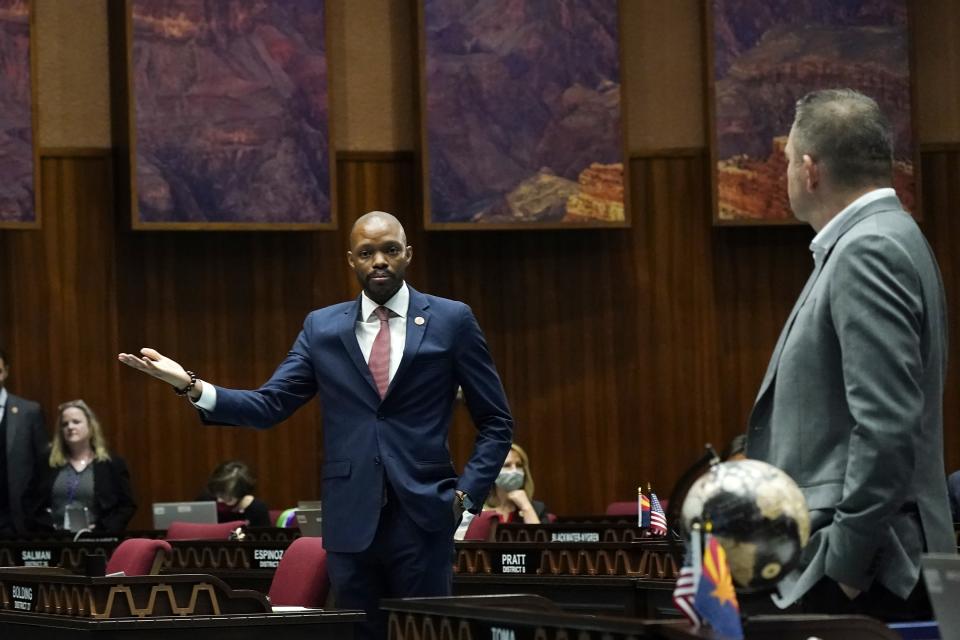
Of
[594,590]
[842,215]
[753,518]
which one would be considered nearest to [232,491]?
[594,590]

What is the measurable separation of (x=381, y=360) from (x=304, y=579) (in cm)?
84

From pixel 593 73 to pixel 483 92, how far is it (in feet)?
3.04

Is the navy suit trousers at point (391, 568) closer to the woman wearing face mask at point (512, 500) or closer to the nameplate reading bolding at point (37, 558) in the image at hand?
the nameplate reading bolding at point (37, 558)

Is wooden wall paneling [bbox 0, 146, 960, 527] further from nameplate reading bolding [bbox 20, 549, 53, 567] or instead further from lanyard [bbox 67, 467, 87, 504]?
nameplate reading bolding [bbox 20, 549, 53, 567]

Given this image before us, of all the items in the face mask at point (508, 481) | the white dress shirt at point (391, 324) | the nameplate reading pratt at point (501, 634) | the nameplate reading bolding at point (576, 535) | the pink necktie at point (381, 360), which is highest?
the white dress shirt at point (391, 324)

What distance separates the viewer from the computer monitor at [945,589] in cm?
255

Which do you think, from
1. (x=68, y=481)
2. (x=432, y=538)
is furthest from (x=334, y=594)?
(x=68, y=481)

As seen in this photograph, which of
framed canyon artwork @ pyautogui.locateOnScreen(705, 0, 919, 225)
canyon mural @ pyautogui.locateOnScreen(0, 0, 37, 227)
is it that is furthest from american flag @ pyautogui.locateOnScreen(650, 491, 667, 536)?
canyon mural @ pyautogui.locateOnScreen(0, 0, 37, 227)

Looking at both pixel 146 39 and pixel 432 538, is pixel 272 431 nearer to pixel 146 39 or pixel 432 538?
pixel 146 39

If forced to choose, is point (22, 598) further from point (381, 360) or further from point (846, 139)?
point (846, 139)

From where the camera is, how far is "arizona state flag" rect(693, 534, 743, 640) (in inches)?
99.0

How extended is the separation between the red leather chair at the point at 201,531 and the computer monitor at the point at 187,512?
490 millimetres

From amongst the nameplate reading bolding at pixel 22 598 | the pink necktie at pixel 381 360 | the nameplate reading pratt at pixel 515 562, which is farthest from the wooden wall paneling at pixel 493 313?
the pink necktie at pixel 381 360

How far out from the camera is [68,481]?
10.4 metres
